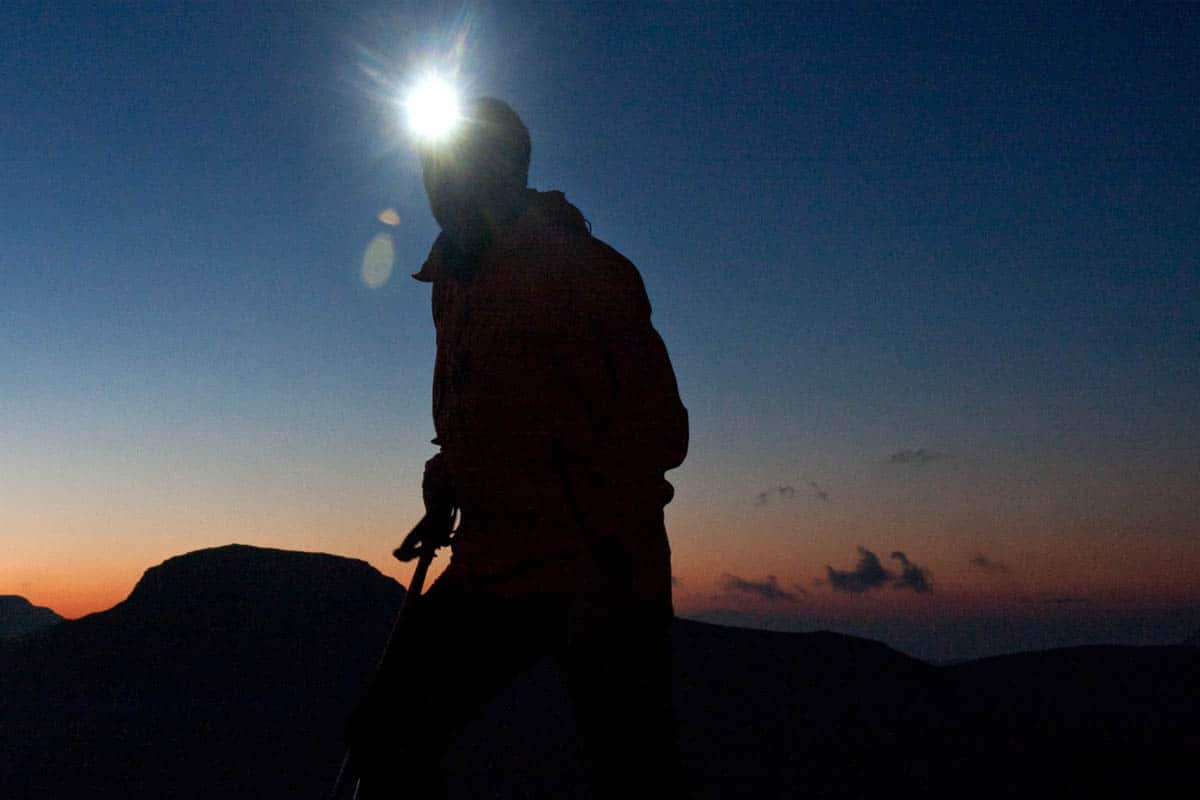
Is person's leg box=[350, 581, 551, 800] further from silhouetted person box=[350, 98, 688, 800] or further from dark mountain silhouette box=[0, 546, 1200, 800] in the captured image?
dark mountain silhouette box=[0, 546, 1200, 800]

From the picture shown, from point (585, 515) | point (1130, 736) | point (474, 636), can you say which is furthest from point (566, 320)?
point (1130, 736)

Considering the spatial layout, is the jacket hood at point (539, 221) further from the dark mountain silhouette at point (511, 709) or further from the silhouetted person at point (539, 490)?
the dark mountain silhouette at point (511, 709)

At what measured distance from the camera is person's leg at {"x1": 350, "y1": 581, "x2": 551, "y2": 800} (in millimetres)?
2379

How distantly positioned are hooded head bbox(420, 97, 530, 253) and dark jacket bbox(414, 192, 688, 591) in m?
0.13

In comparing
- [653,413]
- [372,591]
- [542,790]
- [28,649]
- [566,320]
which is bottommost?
[542,790]

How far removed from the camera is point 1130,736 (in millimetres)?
27734

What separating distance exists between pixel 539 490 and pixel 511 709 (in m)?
22.6

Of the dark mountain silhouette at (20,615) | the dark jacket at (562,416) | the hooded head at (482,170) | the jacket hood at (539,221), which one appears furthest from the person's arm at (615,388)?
the dark mountain silhouette at (20,615)

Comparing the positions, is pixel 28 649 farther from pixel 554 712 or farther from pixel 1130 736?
pixel 1130 736

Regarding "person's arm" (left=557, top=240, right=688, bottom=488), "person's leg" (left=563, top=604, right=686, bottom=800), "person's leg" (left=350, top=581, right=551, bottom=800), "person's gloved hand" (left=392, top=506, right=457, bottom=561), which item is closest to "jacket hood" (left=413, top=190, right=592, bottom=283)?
"person's arm" (left=557, top=240, right=688, bottom=488)

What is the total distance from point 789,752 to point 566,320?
76.7ft

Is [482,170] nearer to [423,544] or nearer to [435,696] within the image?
[423,544]

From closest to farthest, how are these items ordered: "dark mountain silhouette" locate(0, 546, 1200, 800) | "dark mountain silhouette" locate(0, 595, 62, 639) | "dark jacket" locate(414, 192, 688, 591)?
Result: "dark jacket" locate(414, 192, 688, 591), "dark mountain silhouette" locate(0, 546, 1200, 800), "dark mountain silhouette" locate(0, 595, 62, 639)

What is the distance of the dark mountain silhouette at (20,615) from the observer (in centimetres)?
6406
